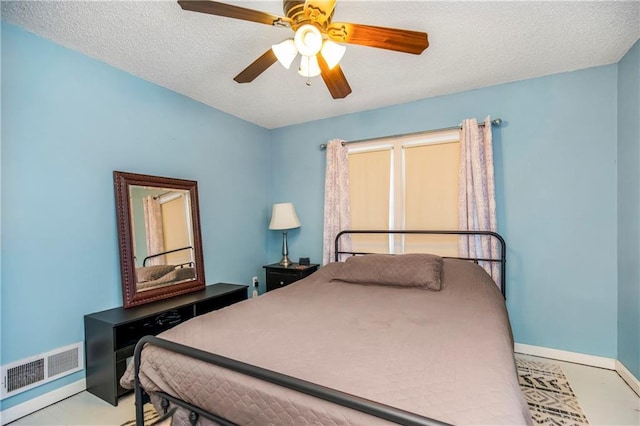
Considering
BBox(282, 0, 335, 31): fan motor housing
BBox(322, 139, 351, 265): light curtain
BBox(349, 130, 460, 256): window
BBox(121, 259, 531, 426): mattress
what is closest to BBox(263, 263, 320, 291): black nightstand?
BBox(322, 139, 351, 265): light curtain

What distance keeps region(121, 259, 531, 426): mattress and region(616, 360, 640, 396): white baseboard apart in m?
1.16

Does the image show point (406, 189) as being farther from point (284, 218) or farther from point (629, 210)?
point (629, 210)

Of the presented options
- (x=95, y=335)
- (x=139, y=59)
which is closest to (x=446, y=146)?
(x=139, y=59)

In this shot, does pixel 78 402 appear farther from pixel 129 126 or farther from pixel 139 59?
pixel 139 59

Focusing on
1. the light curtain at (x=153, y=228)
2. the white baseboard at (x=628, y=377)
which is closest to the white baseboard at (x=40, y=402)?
the light curtain at (x=153, y=228)

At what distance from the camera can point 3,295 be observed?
71.9 inches

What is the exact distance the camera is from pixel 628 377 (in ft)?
7.15

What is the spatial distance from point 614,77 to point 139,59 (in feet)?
12.3

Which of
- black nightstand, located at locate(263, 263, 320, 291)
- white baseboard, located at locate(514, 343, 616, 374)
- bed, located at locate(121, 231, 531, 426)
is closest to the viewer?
bed, located at locate(121, 231, 531, 426)

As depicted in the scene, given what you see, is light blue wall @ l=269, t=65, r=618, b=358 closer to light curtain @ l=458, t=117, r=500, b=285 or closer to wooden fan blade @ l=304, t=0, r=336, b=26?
light curtain @ l=458, t=117, r=500, b=285

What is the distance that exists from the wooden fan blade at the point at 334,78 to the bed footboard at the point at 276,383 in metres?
1.64

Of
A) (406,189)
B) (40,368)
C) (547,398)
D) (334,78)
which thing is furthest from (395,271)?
A: (40,368)

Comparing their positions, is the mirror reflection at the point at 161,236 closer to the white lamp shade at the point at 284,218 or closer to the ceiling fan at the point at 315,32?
the white lamp shade at the point at 284,218

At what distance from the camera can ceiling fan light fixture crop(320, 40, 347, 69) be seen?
163cm
